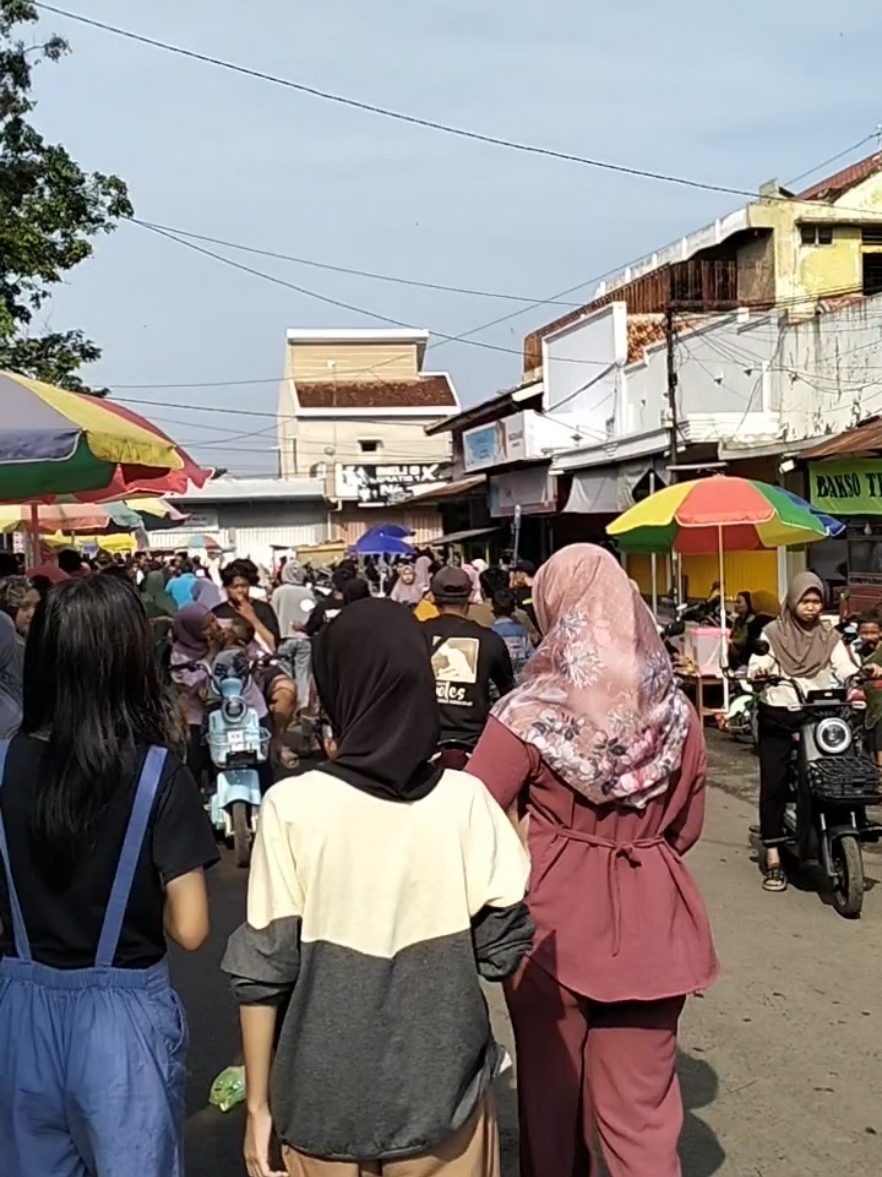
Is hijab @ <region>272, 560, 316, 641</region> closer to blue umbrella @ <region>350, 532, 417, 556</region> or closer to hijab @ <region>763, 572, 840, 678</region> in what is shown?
hijab @ <region>763, 572, 840, 678</region>

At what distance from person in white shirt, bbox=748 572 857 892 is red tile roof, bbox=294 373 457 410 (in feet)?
163

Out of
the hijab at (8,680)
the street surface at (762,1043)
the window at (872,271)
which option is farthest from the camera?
the window at (872,271)

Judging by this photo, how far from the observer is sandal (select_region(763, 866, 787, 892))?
743 centimetres

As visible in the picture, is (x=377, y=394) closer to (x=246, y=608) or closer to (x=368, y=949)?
(x=246, y=608)

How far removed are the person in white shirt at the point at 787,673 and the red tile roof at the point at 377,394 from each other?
163ft

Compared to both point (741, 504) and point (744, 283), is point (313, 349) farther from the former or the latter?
point (741, 504)

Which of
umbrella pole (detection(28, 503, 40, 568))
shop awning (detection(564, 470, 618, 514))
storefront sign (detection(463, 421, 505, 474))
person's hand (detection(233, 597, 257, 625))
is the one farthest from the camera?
storefront sign (detection(463, 421, 505, 474))

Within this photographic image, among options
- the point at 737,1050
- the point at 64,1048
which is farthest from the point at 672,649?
the point at 64,1048

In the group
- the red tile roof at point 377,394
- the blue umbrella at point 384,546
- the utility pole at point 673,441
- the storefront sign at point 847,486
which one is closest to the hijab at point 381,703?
the storefront sign at point 847,486

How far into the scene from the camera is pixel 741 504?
40.6 ft

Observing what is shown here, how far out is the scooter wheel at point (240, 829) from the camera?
829 centimetres

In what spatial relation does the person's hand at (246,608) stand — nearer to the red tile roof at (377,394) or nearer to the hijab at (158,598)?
the hijab at (158,598)

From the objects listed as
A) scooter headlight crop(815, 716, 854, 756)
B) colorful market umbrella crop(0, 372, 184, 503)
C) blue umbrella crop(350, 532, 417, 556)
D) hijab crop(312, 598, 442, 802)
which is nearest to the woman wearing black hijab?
hijab crop(312, 598, 442, 802)

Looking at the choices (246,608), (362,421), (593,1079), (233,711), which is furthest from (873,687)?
(362,421)
